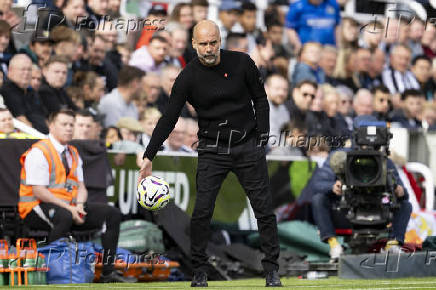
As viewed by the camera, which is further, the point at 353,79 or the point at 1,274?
the point at 353,79

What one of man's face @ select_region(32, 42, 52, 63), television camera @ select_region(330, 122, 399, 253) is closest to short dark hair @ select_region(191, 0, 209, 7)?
man's face @ select_region(32, 42, 52, 63)

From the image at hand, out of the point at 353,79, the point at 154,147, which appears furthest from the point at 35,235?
the point at 353,79

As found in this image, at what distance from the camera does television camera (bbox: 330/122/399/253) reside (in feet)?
43.6

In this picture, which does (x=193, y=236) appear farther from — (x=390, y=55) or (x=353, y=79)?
(x=390, y=55)

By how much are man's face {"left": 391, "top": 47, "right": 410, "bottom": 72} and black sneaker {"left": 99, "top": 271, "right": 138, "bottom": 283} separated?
28.0 feet

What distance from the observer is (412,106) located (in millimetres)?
18078

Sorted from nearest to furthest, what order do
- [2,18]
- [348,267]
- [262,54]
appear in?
[348,267] → [2,18] → [262,54]

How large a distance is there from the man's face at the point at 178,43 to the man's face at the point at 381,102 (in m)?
3.64

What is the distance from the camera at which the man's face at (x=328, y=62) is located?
17625mm

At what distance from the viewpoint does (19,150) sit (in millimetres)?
12336

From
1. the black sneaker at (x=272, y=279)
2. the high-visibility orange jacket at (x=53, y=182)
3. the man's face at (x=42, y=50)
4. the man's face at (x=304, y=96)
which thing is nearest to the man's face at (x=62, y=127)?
the high-visibility orange jacket at (x=53, y=182)

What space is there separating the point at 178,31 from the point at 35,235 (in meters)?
5.02

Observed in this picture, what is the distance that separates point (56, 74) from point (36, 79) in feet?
1.00

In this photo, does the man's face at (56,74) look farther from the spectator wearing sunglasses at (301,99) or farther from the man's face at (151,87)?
the spectator wearing sunglasses at (301,99)
